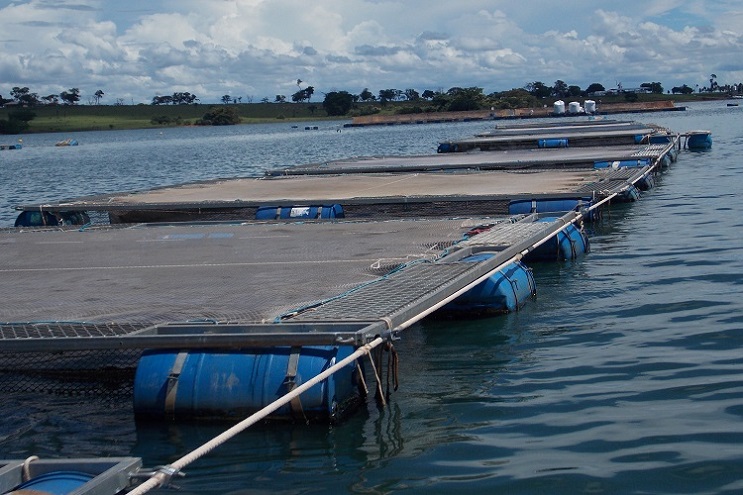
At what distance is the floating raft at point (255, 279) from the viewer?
8562 mm

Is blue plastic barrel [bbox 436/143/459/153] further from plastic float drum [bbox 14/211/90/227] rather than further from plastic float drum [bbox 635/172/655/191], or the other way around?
plastic float drum [bbox 14/211/90/227]

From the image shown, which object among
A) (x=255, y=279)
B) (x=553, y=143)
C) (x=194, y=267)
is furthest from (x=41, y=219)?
(x=553, y=143)

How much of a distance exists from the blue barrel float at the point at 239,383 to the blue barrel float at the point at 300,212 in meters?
11.0

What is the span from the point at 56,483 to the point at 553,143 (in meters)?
38.3

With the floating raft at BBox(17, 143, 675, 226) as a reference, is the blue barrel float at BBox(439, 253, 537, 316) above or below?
below

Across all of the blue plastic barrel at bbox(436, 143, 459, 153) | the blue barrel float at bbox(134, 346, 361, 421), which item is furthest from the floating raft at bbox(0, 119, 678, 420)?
the blue plastic barrel at bbox(436, 143, 459, 153)

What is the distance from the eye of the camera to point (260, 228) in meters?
17.3

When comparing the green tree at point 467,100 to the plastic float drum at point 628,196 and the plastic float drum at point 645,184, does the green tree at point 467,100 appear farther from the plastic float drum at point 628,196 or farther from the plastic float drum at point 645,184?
the plastic float drum at point 628,196

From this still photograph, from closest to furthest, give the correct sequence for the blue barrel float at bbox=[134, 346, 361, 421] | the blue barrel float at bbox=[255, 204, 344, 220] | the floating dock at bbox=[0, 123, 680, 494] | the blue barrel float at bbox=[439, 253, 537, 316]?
the blue barrel float at bbox=[134, 346, 361, 421] → the floating dock at bbox=[0, 123, 680, 494] → the blue barrel float at bbox=[439, 253, 537, 316] → the blue barrel float at bbox=[255, 204, 344, 220]

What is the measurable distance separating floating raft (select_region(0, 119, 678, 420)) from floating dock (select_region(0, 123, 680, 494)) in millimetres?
23

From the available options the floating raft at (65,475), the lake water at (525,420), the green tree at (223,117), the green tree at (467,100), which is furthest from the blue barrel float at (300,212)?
the green tree at (223,117)

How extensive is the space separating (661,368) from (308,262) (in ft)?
16.4

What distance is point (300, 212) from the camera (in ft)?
65.3

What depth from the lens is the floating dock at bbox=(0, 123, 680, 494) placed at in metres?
8.53
